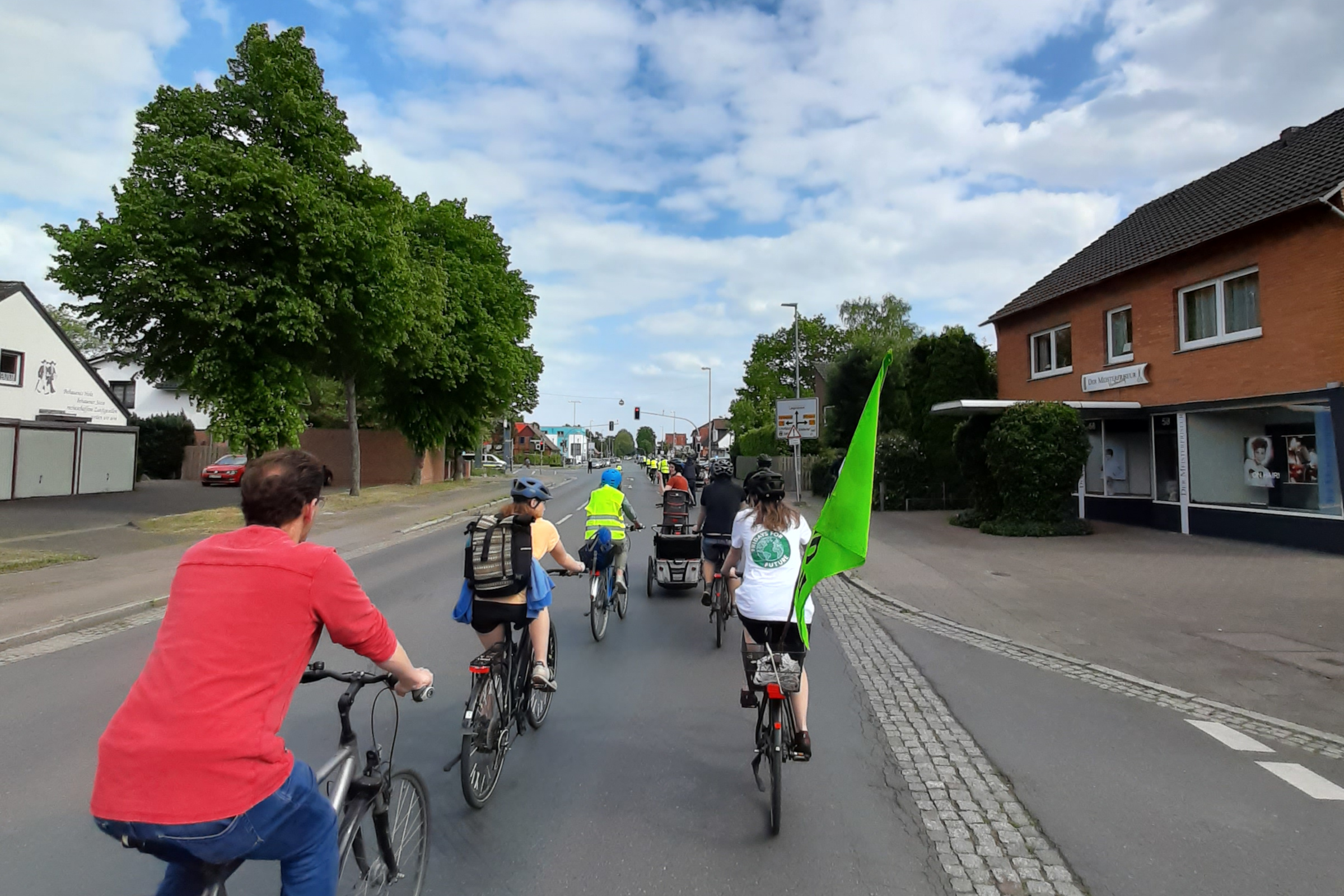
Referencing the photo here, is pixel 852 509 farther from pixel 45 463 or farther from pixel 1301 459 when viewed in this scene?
pixel 45 463

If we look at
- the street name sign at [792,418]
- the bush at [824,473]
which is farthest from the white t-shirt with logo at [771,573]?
the bush at [824,473]

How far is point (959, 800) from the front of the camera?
162 inches

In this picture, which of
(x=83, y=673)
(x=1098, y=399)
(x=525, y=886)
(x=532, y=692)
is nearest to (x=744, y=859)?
(x=525, y=886)

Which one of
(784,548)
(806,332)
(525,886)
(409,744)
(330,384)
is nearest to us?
(525,886)

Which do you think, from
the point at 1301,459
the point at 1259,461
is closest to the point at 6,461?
the point at 1259,461

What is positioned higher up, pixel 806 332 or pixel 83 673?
pixel 806 332

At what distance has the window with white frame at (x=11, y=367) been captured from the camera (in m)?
24.1

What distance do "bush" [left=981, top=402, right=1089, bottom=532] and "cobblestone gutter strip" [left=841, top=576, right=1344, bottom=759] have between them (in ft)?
27.0

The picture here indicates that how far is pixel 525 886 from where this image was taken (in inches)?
126

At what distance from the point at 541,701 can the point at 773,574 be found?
1932mm

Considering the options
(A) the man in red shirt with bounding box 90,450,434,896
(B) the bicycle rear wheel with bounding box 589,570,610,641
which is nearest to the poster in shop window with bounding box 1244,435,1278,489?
(B) the bicycle rear wheel with bounding box 589,570,610,641

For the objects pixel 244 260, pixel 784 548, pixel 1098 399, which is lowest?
pixel 784 548

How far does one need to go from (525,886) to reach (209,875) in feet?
Result: 5.12

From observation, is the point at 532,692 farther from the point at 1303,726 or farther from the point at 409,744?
the point at 1303,726
